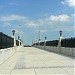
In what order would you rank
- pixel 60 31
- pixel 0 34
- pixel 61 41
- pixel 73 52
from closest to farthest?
pixel 0 34, pixel 73 52, pixel 61 41, pixel 60 31

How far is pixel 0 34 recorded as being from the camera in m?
26.8

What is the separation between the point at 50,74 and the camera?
15.8 meters

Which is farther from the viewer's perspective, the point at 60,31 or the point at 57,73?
the point at 60,31

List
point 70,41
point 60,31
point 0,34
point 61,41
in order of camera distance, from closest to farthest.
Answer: point 0,34, point 70,41, point 61,41, point 60,31

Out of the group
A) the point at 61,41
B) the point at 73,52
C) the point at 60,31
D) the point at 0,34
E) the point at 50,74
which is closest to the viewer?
the point at 50,74

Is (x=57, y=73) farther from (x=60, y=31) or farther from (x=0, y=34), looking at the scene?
(x=60, y=31)

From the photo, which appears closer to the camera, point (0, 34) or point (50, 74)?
point (50, 74)

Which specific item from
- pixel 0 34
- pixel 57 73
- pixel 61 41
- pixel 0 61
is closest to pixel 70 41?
pixel 61 41

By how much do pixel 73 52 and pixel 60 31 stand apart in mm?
18168

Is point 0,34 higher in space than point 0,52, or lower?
higher

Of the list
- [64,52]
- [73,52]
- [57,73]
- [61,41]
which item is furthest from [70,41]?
[57,73]

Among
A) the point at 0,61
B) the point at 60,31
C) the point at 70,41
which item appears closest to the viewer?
the point at 0,61

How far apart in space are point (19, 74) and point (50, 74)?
5.72ft

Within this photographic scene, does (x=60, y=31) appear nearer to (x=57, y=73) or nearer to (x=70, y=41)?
(x=70, y=41)
